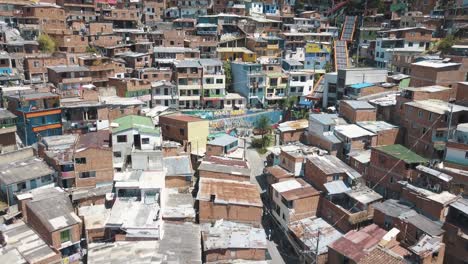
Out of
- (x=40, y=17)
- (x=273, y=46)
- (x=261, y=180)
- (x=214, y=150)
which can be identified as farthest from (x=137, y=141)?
(x=40, y=17)

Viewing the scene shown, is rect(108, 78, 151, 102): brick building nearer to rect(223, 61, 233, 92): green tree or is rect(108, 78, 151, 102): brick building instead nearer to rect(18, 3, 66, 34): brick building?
rect(223, 61, 233, 92): green tree

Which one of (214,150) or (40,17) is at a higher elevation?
(40,17)

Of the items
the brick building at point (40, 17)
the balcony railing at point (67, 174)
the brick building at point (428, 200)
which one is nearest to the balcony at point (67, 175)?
the balcony railing at point (67, 174)

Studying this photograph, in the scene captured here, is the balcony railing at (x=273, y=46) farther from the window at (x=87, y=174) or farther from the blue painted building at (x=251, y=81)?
the window at (x=87, y=174)

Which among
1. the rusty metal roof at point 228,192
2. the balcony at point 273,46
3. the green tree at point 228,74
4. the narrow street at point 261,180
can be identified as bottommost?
the narrow street at point 261,180

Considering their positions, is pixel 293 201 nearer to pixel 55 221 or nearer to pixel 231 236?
pixel 231 236

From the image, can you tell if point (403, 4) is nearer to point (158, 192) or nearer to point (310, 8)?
point (310, 8)
